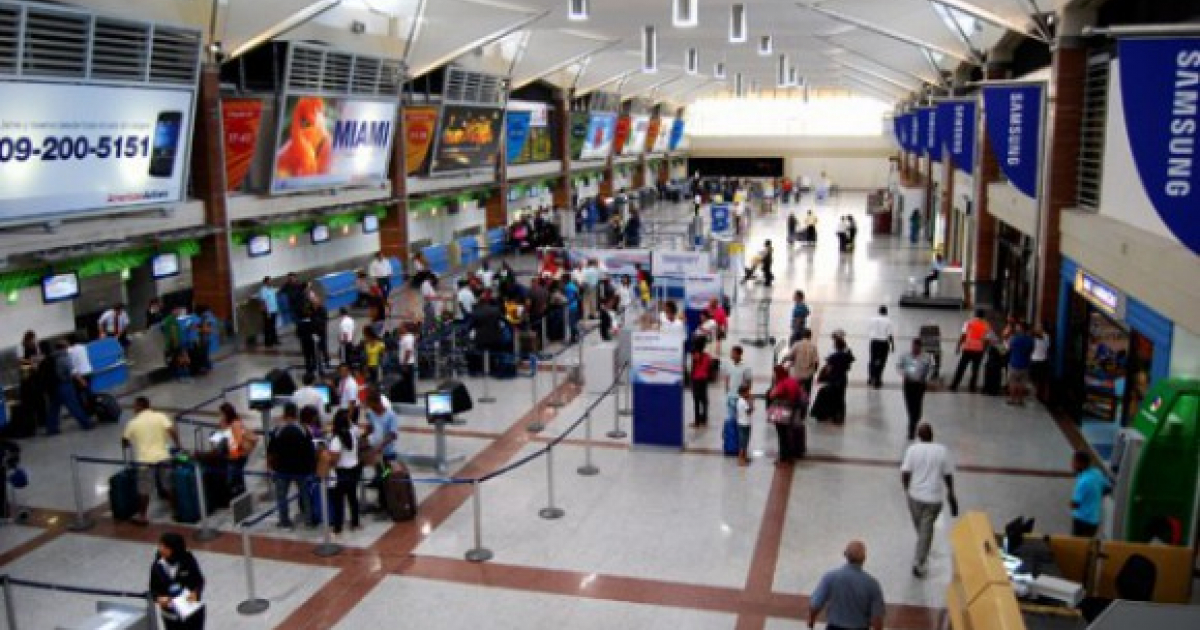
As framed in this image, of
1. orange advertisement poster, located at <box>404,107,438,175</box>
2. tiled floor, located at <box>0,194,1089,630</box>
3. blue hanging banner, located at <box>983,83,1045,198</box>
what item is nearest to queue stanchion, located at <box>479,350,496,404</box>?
tiled floor, located at <box>0,194,1089,630</box>

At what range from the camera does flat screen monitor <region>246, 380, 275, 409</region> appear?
11820 millimetres

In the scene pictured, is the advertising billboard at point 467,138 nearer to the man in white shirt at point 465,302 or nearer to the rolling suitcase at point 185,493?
the man in white shirt at point 465,302

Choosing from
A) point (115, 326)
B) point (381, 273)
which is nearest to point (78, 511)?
point (115, 326)

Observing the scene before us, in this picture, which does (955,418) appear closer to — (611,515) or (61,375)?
(611,515)

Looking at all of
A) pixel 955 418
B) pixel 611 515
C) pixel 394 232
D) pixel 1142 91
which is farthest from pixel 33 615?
pixel 394 232

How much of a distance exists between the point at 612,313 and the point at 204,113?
8.56 meters

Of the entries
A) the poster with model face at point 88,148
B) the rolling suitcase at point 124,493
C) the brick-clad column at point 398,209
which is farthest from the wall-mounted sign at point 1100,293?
the brick-clad column at point 398,209

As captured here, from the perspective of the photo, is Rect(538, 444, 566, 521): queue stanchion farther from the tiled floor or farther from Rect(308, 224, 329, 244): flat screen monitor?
Rect(308, 224, 329, 244): flat screen monitor

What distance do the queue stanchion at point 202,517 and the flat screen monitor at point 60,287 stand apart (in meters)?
7.16

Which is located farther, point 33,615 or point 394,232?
point 394,232

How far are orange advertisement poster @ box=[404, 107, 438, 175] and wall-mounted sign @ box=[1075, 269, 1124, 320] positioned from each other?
17.3m

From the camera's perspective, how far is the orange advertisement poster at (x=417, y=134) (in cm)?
2577

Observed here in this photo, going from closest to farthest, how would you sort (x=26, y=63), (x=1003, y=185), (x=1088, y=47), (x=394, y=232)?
(x=26, y=63)
(x=1088, y=47)
(x=1003, y=185)
(x=394, y=232)

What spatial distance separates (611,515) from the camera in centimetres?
1028
